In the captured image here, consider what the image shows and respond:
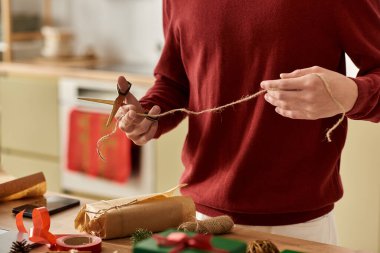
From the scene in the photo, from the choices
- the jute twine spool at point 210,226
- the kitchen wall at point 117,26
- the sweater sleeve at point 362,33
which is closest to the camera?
the jute twine spool at point 210,226

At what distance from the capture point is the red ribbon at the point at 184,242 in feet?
3.34

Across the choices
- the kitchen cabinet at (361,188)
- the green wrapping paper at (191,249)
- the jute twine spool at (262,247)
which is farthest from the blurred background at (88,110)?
the green wrapping paper at (191,249)

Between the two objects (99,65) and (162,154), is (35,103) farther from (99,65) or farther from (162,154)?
(162,154)

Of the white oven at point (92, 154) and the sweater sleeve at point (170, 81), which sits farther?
the white oven at point (92, 154)

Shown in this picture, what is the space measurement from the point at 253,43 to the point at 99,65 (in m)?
2.43

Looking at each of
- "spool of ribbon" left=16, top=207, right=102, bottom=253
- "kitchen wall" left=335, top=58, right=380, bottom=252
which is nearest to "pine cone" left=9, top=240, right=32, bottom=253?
"spool of ribbon" left=16, top=207, right=102, bottom=253

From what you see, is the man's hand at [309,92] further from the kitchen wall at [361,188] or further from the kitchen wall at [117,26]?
the kitchen wall at [117,26]

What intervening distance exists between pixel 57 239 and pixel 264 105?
0.52m

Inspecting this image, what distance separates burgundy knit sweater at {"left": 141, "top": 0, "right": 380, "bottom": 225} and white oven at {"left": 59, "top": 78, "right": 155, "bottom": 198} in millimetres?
1600

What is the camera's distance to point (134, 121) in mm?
1469

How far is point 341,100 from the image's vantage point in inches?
48.7

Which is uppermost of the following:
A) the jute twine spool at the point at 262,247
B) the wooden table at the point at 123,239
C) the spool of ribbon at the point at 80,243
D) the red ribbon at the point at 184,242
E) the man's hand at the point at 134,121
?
the man's hand at the point at 134,121

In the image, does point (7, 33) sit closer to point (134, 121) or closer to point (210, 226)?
point (134, 121)

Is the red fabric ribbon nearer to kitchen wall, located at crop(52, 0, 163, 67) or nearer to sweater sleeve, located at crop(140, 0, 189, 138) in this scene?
sweater sleeve, located at crop(140, 0, 189, 138)
